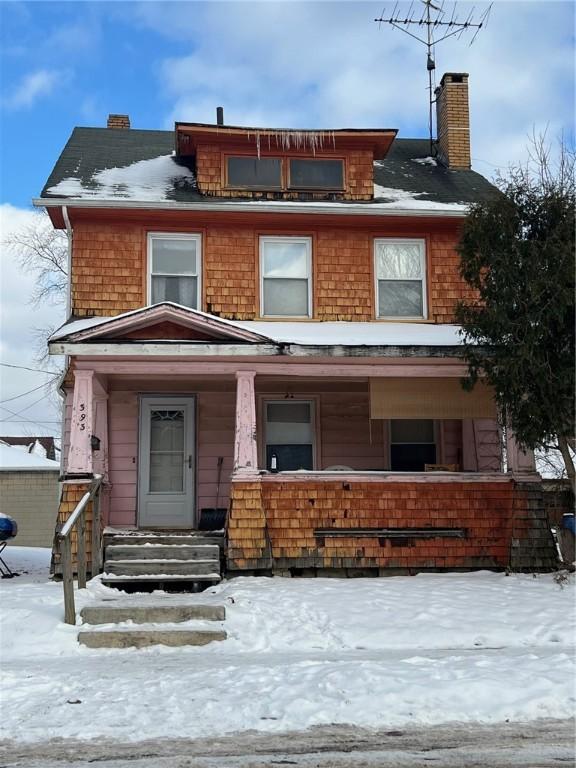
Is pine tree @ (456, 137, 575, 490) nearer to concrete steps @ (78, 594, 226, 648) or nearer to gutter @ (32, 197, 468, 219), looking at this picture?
gutter @ (32, 197, 468, 219)

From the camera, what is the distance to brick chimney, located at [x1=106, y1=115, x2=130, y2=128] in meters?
16.8

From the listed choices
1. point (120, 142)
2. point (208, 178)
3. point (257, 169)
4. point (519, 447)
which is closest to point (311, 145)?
point (257, 169)

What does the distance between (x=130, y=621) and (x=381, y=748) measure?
377cm

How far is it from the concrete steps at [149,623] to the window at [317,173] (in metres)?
7.34

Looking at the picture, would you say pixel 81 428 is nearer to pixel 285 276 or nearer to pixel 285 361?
pixel 285 361

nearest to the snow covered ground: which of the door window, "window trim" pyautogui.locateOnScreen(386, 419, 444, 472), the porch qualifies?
the porch

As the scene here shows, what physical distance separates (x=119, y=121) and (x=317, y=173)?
5.72 metres

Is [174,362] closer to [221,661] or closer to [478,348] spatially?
[478,348]

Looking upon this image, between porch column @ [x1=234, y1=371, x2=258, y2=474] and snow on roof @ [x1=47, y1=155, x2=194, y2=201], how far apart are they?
134 inches

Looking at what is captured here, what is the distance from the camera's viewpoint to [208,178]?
507 inches

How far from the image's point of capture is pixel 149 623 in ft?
26.2

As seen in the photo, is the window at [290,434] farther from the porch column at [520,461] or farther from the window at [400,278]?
the porch column at [520,461]

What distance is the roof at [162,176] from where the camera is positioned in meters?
12.5

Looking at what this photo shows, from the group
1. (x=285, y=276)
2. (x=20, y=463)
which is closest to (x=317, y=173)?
(x=285, y=276)
